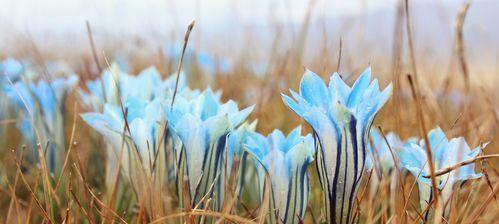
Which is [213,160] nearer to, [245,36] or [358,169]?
[358,169]

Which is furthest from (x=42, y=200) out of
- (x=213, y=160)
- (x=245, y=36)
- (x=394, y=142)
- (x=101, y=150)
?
(x=245, y=36)

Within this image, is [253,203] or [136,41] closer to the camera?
[253,203]

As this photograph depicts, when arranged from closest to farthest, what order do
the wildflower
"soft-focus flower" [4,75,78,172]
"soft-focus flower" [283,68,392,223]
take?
"soft-focus flower" [283,68,392,223] < the wildflower < "soft-focus flower" [4,75,78,172]

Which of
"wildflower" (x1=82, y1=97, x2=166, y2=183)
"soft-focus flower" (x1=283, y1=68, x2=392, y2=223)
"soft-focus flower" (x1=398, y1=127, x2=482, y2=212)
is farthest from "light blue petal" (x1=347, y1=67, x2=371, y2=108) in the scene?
"wildflower" (x1=82, y1=97, x2=166, y2=183)

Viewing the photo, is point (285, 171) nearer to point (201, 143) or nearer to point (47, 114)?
point (201, 143)

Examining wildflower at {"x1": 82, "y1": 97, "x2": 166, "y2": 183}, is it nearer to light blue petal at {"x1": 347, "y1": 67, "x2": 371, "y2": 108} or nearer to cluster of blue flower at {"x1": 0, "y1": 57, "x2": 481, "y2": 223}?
cluster of blue flower at {"x1": 0, "y1": 57, "x2": 481, "y2": 223}

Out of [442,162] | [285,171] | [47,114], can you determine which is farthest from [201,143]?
[47,114]
